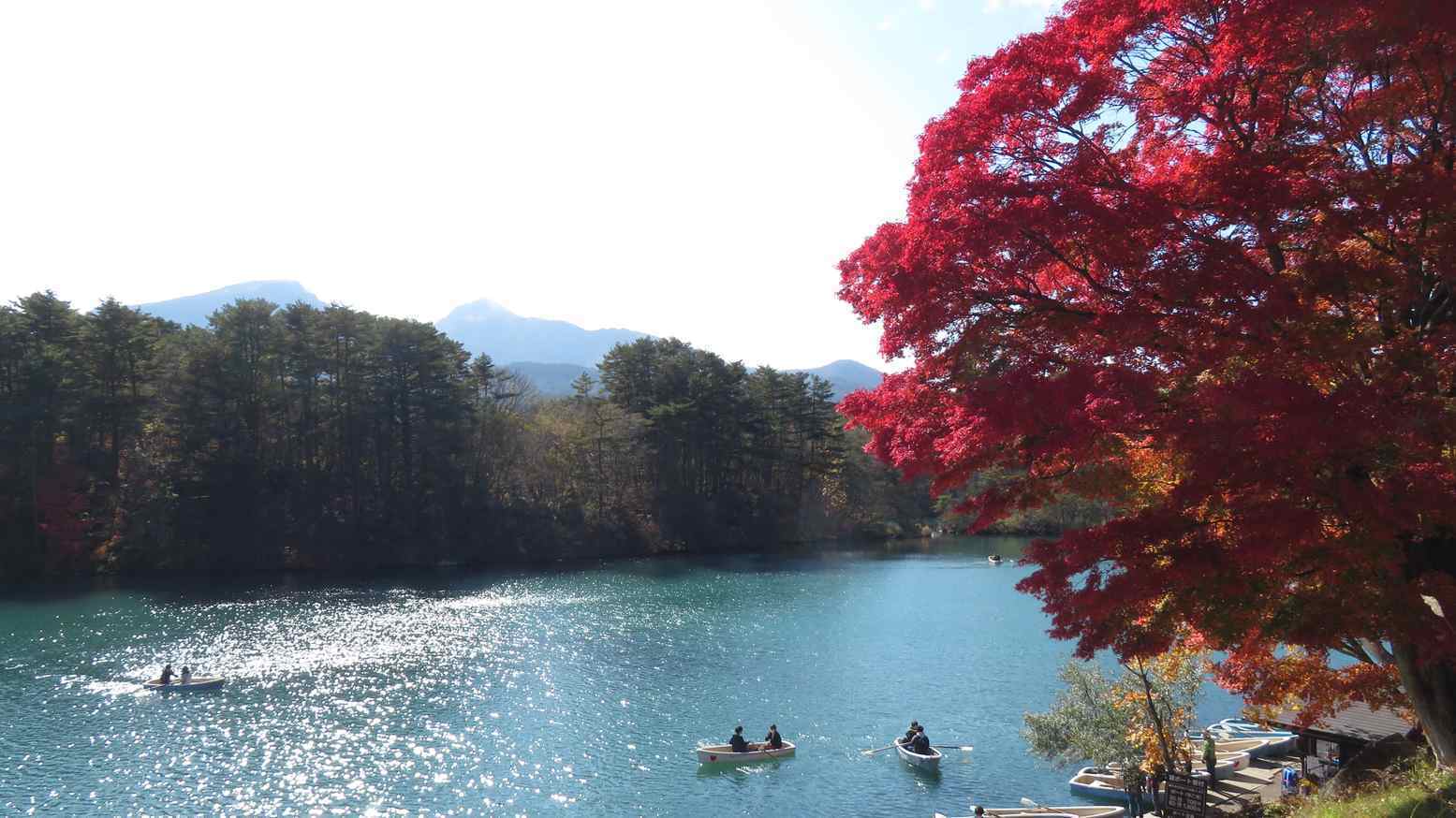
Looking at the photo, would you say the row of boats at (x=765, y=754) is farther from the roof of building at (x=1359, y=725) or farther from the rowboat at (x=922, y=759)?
the roof of building at (x=1359, y=725)

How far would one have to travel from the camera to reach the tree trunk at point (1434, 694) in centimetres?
830

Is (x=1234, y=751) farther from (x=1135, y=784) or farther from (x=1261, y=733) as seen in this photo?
(x=1135, y=784)

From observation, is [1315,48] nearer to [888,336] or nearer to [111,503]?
[888,336]

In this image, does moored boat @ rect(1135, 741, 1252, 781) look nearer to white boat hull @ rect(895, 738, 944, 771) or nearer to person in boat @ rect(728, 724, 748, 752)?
white boat hull @ rect(895, 738, 944, 771)

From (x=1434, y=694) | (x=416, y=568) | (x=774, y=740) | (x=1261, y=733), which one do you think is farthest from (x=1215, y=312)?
(x=416, y=568)

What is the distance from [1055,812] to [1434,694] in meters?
10.7

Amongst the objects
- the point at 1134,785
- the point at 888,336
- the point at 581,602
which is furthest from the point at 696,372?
the point at 888,336

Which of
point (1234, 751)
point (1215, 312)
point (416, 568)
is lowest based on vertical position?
point (1234, 751)

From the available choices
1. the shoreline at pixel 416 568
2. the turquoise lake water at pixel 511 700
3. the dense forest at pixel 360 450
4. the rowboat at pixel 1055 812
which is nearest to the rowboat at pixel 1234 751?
the rowboat at pixel 1055 812

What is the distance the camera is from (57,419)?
2019 inches

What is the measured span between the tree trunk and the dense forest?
59.8 metres

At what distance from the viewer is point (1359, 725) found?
17172 mm

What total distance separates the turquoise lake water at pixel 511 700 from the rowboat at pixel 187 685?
1.74 feet

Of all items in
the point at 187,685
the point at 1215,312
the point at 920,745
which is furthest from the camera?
the point at 187,685
